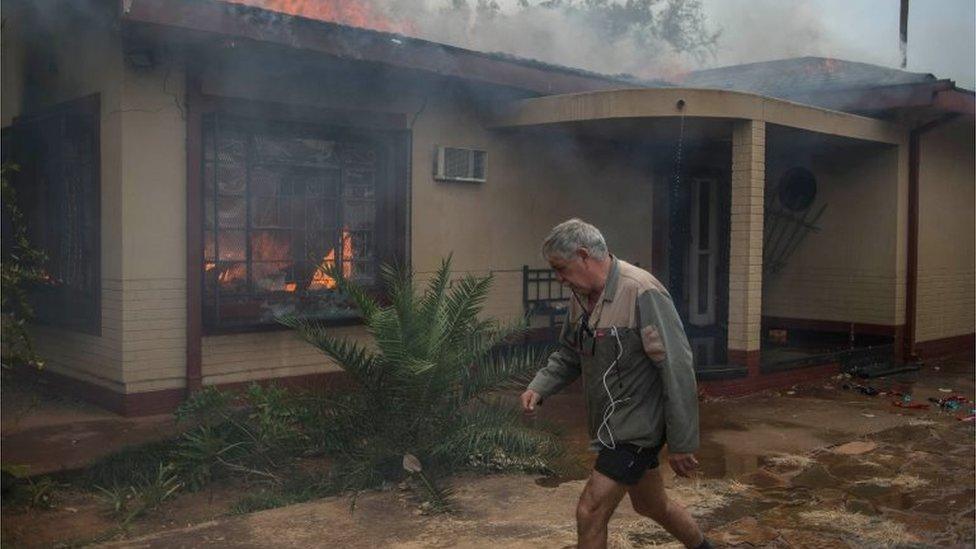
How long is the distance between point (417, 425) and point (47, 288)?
14.9ft

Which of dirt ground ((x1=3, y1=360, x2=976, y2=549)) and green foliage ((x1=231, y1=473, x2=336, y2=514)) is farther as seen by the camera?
green foliage ((x1=231, y1=473, x2=336, y2=514))

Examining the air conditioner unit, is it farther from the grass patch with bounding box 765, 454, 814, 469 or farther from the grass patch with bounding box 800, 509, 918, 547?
the grass patch with bounding box 800, 509, 918, 547

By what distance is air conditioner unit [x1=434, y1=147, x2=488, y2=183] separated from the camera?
29.2 ft

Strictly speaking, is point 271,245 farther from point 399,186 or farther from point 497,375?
point 497,375

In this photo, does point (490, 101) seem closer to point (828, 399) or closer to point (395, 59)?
point (395, 59)

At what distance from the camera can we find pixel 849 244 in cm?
1138

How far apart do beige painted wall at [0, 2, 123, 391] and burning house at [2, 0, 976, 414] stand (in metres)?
0.03

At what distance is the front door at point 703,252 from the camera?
12.0m

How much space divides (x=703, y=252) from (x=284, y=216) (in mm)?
6309

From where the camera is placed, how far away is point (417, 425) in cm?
552

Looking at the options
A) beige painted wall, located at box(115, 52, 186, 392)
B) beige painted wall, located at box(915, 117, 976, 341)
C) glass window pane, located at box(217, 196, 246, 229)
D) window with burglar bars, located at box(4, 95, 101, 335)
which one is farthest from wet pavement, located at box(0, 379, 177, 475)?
beige painted wall, located at box(915, 117, 976, 341)

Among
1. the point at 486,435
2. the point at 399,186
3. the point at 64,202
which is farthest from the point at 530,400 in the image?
the point at 64,202

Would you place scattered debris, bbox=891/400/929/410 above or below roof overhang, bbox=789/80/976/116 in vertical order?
below

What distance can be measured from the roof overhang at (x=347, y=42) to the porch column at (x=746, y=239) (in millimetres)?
1911
